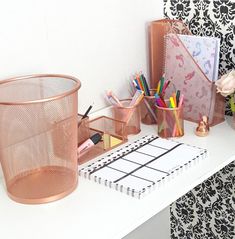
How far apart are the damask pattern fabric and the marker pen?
17.3 inches

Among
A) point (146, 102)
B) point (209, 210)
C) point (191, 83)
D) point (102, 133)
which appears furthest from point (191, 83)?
point (209, 210)

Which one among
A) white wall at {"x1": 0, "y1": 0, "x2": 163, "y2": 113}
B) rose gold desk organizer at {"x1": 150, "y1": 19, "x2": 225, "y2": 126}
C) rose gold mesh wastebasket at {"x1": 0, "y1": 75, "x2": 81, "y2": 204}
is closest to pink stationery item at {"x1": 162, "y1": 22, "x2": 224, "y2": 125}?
rose gold desk organizer at {"x1": 150, "y1": 19, "x2": 225, "y2": 126}

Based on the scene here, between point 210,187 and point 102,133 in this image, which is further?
point 210,187

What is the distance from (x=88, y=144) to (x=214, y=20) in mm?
478

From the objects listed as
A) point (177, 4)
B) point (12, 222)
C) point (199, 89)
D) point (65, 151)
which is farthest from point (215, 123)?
point (12, 222)

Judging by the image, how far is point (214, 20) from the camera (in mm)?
1253

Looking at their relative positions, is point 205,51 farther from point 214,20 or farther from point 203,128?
point 203,128

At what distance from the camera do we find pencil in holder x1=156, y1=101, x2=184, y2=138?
1.19 m

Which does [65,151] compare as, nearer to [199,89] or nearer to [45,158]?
[45,158]

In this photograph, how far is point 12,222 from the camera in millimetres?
901

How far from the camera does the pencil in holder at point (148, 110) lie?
4.18 ft

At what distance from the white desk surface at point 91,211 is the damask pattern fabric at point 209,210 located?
35 cm

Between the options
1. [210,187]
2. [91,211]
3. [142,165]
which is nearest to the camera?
[91,211]

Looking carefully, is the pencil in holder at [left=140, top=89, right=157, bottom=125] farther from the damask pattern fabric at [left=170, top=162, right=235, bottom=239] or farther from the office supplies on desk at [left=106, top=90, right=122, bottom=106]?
the damask pattern fabric at [left=170, top=162, right=235, bottom=239]
